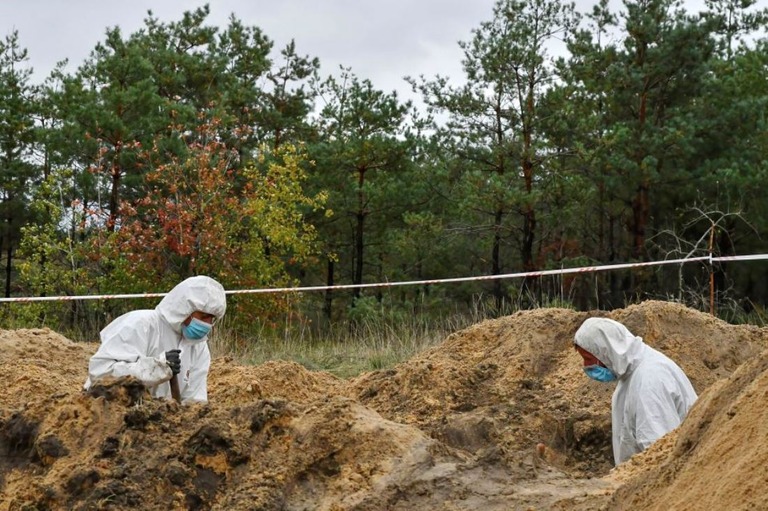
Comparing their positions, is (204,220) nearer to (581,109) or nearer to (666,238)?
(581,109)

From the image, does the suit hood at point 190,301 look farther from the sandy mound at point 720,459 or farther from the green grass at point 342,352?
the green grass at point 342,352

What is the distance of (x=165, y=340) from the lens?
25.2 ft

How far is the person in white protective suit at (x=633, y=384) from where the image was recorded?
23.5 ft

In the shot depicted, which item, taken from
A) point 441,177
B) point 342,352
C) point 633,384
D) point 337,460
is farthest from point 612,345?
point 441,177

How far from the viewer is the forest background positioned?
23438 mm

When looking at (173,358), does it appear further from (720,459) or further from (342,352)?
(342,352)

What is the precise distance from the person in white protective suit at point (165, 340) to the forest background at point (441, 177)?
1421 cm

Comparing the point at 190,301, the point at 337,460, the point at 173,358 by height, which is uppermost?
the point at 190,301

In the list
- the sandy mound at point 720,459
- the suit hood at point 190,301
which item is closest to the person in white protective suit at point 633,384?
the sandy mound at point 720,459

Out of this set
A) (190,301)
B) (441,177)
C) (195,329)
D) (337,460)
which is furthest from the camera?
(441,177)

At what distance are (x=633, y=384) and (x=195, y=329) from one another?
306 centimetres

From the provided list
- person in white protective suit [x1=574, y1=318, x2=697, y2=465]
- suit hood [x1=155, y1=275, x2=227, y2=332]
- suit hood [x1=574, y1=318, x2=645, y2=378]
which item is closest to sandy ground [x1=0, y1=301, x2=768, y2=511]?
person in white protective suit [x1=574, y1=318, x2=697, y2=465]

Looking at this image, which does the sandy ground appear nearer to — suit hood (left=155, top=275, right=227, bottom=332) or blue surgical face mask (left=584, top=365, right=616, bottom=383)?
blue surgical face mask (left=584, top=365, right=616, bottom=383)

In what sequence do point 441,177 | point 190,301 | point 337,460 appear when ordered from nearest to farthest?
1. point 337,460
2. point 190,301
3. point 441,177
